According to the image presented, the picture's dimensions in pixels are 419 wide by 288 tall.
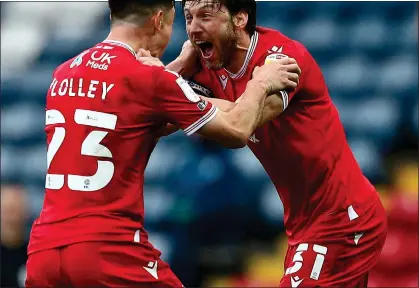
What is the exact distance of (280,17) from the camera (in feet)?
38.6

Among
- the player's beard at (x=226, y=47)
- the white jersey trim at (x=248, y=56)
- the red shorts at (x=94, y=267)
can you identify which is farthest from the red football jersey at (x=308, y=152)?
the red shorts at (x=94, y=267)

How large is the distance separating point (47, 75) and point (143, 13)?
8730 millimetres

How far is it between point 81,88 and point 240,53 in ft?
3.63

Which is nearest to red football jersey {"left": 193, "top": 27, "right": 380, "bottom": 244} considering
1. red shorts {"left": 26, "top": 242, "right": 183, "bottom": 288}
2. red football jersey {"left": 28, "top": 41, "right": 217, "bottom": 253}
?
red football jersey {"left": 28, "top": 41, "right": 217, "bottom": 253}

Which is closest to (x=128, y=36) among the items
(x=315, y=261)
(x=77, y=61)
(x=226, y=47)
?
(x=77, y=61)

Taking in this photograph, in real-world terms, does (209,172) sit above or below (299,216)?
below

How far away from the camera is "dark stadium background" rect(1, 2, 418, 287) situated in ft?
27.6

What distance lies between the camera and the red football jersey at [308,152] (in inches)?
187

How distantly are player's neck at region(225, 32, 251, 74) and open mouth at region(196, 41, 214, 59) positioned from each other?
0.13 metres

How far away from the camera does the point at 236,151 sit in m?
9.82

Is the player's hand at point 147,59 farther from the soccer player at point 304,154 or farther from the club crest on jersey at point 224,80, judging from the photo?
the club crest on jersey at point 224,80

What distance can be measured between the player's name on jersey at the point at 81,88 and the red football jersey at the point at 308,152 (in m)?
1.03

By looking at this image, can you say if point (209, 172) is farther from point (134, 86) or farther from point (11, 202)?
point (134, 86)

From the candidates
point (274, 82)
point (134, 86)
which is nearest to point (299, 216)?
point (274, 82)
